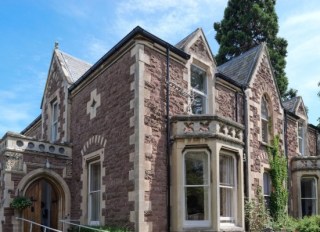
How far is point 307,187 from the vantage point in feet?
63.7

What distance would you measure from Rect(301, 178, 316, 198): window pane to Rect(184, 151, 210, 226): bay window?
916 centimetres

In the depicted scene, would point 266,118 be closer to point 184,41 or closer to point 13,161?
point 184,41

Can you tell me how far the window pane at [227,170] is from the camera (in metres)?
12.7

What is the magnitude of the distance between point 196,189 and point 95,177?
4.09 metres

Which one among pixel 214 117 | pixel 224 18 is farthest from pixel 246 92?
pixel 224 18

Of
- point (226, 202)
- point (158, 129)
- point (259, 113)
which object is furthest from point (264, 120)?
point (158, 129)

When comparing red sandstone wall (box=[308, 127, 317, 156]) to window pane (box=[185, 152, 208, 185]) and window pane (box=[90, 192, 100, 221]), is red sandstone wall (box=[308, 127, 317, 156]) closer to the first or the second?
window pane (box=[185, 152, 208, 185])

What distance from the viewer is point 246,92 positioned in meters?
16.4

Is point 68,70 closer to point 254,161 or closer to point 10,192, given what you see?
point 10,192

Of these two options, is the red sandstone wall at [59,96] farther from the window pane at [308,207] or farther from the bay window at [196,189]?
the window pane at [308,207]

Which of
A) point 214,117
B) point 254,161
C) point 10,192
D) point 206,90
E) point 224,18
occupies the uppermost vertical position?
point 224,18

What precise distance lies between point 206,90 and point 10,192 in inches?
294

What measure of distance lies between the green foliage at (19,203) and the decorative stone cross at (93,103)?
353cm

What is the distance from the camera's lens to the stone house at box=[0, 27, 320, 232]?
458 inches
